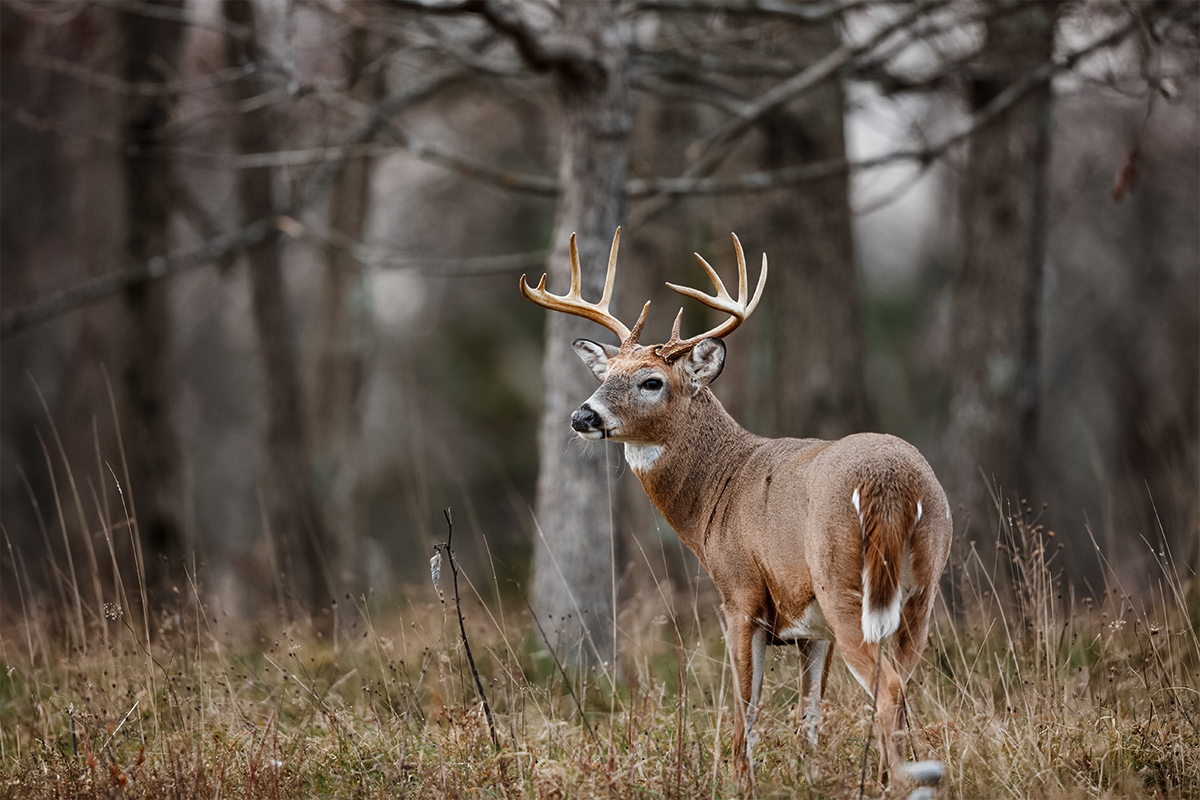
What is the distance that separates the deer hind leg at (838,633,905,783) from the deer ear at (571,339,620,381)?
6.13 feet

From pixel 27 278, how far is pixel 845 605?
15.9 m

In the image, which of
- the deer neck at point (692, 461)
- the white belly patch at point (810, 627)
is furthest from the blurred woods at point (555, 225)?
the white belly patch at point (810, 627)

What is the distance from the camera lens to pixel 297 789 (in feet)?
13.4

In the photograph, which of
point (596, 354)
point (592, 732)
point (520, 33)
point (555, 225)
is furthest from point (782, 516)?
point (520, 33)

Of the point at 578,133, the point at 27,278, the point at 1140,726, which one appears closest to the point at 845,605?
the point at 1140,726

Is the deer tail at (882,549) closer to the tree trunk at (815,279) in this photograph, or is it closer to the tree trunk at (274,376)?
the tree trunk at (815,279)

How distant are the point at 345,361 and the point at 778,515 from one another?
27.2 feet

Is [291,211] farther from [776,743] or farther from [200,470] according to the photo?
[200,470]

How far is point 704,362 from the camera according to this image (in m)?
4.74

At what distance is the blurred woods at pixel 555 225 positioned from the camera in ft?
21.0

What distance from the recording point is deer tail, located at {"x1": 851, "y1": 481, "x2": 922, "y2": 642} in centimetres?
360

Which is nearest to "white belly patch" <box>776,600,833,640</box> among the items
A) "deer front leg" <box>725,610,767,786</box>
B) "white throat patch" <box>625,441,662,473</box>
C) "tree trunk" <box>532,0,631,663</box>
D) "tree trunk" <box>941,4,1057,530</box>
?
"deer front leg" <box>725,610,767,786</box>

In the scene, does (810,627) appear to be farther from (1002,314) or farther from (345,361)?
(345,361)

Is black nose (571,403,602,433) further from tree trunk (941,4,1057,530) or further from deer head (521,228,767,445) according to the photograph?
tree trunk (941,4,1057,530)
